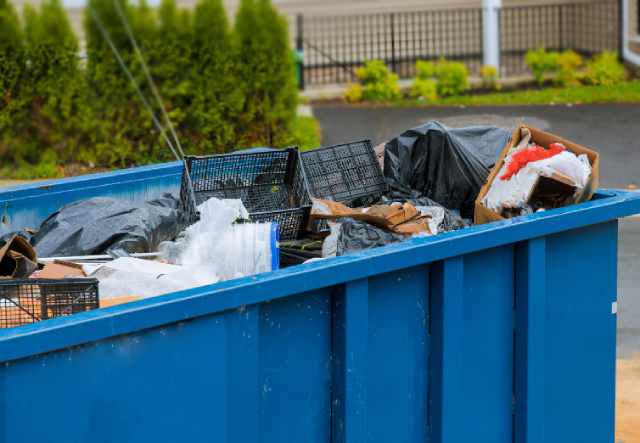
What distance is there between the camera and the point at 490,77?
547 inches

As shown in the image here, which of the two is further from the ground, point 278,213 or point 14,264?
point 278,213

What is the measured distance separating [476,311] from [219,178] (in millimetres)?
1521

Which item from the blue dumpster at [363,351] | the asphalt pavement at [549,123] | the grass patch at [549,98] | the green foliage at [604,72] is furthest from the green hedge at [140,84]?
the green foliage at [604,72]

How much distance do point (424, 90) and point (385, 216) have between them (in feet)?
33.4

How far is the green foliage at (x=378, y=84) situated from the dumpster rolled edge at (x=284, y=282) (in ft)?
A: 32.7

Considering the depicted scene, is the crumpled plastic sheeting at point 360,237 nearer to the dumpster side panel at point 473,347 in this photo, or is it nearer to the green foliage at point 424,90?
the dumpster side panel at point 473,347

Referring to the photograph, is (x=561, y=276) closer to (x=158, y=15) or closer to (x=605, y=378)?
(x=605, y=378)

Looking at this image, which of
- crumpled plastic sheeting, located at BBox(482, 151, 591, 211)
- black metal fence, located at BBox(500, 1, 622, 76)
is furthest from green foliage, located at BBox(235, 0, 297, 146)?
black metal fence, located at BBox(500, 1, 622, 76)

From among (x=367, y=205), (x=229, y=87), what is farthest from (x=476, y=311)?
(x=229, y=87)

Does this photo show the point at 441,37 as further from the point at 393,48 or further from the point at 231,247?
the point at 231,247

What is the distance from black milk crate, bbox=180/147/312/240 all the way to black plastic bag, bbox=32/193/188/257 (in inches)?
6.7

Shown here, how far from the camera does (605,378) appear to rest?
125 inches

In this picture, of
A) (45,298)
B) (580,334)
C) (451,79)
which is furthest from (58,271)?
(451,79)

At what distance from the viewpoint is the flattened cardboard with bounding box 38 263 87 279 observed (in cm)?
263
